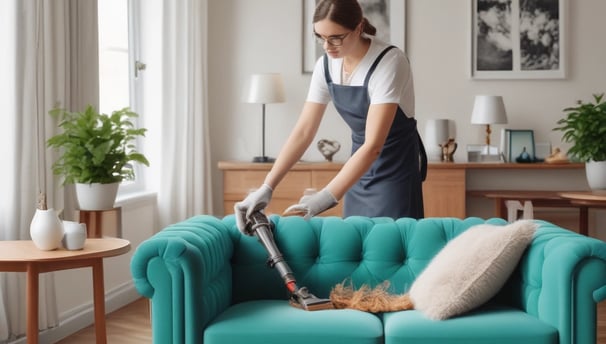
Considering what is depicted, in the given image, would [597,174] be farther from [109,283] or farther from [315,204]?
[109,283]

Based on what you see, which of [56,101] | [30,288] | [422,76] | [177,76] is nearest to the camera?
[30,288]

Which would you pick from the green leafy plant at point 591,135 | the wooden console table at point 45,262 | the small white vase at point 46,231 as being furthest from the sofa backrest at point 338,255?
Result: the green leafy plant at point 591,135

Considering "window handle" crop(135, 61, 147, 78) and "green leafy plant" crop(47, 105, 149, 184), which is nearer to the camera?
"green leafy plant" crop(47, 105, 149, 184)

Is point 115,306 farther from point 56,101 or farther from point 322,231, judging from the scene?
point 322,231

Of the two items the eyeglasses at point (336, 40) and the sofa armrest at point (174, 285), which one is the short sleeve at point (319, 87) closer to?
the eyeglasses at point (336, 40)

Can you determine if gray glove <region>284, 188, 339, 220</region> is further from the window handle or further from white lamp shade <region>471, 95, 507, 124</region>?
white lamp shade <region>471, 95, 507, 124</region>

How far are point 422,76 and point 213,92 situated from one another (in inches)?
63.1

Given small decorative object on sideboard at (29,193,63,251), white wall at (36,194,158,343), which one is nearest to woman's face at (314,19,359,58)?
small decorative object on sideboard at (29,193,63,251)

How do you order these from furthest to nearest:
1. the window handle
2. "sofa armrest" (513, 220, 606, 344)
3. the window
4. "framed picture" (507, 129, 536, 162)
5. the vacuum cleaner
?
"framed picture" (507, 129, 536, 162) < the window handle < the window < the vacuum cleaner < "sofa armrest" (513, 220, 606, 344)

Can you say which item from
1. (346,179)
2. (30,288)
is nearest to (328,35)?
(346,179)

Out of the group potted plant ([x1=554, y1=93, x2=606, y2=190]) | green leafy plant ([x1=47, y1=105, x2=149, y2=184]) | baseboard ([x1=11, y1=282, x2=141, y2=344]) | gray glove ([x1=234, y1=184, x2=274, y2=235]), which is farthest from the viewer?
potted plant ([x1=554, y1=93, x2=606, y2=190])

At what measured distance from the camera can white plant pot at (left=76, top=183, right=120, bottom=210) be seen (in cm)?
379

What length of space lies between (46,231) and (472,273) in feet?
5.01

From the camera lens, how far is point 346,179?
3041 millimetres
